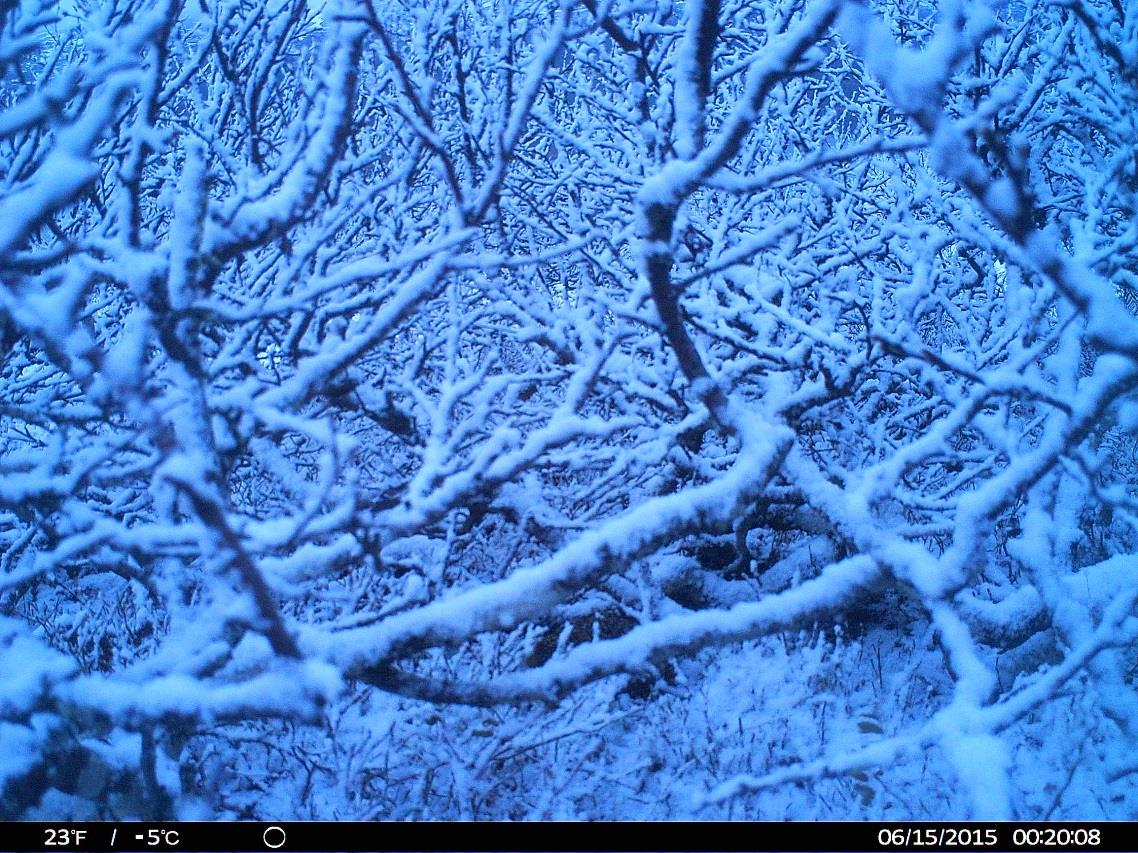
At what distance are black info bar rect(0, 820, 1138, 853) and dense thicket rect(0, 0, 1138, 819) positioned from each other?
0.33ft

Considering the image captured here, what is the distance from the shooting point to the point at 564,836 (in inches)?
103

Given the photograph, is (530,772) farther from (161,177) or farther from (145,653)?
(161,177)

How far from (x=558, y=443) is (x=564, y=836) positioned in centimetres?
151

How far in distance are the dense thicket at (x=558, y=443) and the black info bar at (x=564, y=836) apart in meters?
0.10

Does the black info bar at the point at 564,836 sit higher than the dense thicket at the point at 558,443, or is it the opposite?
the dense thicket at the point at 558,443

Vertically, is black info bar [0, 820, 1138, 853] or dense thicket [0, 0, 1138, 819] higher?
dense thicket [0, 0, 1138, 819]

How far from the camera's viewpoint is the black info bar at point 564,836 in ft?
6.89

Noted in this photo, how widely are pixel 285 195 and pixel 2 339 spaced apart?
1.13 metres

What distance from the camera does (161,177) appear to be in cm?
477

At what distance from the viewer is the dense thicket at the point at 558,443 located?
1802 mm

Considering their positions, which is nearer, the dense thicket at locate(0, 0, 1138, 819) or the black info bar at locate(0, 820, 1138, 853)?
Answer: the dense thicket at locate(0, 0, 1138, 819)

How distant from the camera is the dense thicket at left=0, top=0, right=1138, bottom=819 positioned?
180cm

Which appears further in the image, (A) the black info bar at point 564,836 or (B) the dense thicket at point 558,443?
(A) the black info bar at point 564,836

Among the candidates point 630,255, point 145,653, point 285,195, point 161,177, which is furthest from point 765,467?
point 161,177
